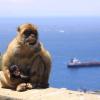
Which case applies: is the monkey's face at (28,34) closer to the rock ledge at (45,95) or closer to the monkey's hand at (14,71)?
the monkey's hand at (14,71)

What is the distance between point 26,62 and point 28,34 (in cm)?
45

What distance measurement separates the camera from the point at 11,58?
267 inches

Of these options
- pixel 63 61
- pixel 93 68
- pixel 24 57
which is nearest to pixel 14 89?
pixel 24 57

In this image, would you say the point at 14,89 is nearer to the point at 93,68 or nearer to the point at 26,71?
the point at 26,71

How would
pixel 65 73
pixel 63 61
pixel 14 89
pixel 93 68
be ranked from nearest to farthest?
pixel 14 89
pixel 65 73
pixel 93 68
pixel 63 61

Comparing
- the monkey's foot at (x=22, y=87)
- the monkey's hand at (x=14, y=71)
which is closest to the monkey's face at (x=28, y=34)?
the monkey's hand at (x=14, y=71)

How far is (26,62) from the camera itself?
268 inches

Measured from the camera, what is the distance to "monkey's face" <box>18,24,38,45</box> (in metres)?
6.47

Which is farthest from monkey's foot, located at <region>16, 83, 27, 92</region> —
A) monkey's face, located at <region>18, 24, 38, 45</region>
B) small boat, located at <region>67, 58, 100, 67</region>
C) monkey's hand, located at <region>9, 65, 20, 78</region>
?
small boat, located at <region>67, 58, 100, 67</region>

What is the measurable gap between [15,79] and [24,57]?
1.42 feet

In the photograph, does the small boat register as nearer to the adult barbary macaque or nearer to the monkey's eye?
the adult barbary macaque

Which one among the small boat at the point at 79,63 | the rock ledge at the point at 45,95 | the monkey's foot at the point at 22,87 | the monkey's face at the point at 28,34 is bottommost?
the small boat at the point at 79,63

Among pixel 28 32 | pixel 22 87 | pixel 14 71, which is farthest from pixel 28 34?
pixel 22 87

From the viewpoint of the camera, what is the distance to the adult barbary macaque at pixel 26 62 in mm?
6613
